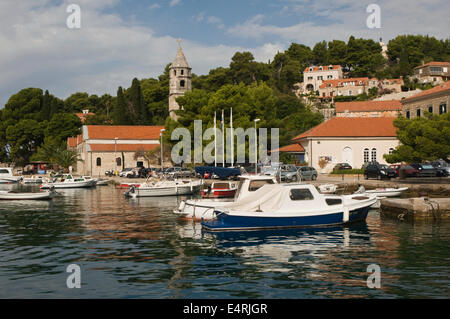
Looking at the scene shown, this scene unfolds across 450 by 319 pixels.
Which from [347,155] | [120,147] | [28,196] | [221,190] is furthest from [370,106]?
[28,196]

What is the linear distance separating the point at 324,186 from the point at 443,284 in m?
21.4

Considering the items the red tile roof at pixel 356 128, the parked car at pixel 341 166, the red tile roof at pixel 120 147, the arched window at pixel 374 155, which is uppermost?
the red tile roof at pixel 356 128

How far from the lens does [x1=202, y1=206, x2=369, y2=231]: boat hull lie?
20938 mm

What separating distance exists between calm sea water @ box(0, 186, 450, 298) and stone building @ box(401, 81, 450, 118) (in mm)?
35180

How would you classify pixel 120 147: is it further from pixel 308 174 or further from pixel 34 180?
pixel 308 174

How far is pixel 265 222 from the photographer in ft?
69.2

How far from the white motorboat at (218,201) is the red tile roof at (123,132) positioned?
68144 millimetres

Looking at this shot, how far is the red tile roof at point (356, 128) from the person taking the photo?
58.3 m

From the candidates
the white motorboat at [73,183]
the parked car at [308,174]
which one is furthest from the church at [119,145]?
the parked car at [308,174]

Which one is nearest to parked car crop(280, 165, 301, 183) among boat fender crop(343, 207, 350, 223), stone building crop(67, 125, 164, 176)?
boat fender crop(343, 207, 350, 223)

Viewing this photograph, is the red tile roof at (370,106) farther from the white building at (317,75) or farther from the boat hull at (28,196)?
the boat hull at (28,196)

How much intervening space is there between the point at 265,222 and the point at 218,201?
5426mm

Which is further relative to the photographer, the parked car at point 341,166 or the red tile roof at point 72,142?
the red tile roof at point 72,142

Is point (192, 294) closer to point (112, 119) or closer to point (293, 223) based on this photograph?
point (293, 223)
